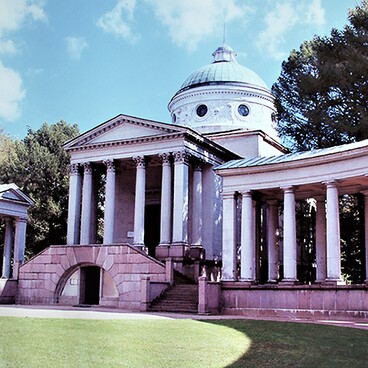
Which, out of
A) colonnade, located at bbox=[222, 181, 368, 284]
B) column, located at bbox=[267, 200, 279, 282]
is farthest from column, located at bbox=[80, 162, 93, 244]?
colonnade, located at bbox=[222, 181, 368, 284]

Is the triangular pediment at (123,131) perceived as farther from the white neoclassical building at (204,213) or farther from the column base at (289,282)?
the column base at (289,282)

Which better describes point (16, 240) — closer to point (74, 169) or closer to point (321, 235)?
point (74, 169)

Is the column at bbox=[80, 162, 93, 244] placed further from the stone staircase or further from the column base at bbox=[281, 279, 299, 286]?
the column base at bbox=[281, 279, 299, 286]

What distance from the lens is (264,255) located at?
39250mm

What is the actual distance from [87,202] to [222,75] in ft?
56.9

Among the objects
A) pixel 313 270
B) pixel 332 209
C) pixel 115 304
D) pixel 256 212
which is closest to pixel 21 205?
pixel 115 304

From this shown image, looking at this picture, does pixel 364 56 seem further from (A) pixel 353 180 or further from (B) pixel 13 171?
(B) pixel 13 171

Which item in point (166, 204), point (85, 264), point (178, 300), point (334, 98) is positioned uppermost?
point (334, 98)

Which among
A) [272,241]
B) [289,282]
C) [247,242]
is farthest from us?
[272,241]

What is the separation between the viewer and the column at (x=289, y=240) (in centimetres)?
2770

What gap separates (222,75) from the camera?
51.4m

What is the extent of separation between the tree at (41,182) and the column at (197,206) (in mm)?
17611

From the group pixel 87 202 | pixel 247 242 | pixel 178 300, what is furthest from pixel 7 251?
pixel 247 242

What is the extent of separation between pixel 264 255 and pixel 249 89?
16.9 m
